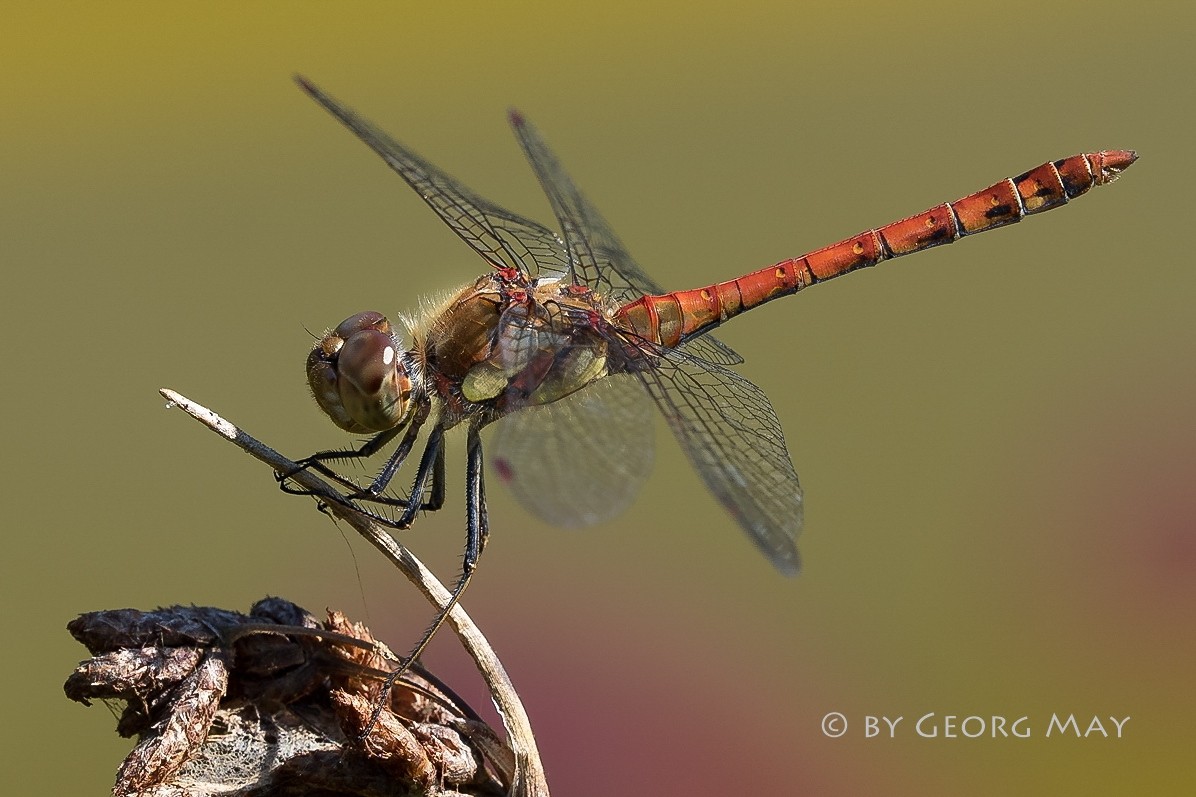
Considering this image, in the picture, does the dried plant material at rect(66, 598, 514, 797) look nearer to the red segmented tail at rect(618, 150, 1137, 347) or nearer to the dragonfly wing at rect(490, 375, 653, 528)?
the dragonfly wing at rect(490, 375, 653, 528)

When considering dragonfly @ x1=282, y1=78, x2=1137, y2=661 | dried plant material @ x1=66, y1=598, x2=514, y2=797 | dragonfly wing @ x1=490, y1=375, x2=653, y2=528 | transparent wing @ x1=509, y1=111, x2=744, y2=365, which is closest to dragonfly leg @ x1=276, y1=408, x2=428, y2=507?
dragonfly @ x1=282, y1=78, x2=1137, y2=661

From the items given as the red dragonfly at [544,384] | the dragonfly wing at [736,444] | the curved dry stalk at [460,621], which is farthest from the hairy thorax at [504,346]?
the curved dry stalk at [460,621]

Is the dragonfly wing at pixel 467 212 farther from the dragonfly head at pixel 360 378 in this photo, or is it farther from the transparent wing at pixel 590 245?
the dragonfly head at pixel 360 378

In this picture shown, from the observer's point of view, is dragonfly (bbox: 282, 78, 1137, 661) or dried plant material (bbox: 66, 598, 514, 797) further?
dragonfly (bbox: 282, 78, 1137, 661)

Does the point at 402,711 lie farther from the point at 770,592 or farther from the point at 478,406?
the point at 770,592

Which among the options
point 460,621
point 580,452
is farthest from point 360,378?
point 460,621

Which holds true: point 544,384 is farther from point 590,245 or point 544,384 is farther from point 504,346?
point 590,245
